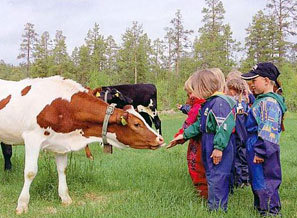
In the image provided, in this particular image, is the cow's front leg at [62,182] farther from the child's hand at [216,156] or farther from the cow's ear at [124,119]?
the child's hand at [216,156]

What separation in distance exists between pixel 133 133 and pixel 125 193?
102cm

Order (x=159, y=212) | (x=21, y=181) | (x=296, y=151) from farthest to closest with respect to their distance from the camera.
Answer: (x=296, y=151)
(x=21, y=181)
(x=159, y=212)

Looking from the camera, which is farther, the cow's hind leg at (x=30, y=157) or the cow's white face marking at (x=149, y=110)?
the cow's white face marking at (x=149, y=110)

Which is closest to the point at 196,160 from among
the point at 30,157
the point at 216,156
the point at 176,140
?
the point at 176,140

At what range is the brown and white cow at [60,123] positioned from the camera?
4570 mm

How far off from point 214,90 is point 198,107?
48 centimetres

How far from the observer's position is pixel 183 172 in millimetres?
6211

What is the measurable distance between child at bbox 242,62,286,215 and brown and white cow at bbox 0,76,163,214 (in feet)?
3.86

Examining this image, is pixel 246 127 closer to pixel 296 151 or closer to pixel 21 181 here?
pixel 21 181

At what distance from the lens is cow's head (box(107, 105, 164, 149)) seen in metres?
4.50

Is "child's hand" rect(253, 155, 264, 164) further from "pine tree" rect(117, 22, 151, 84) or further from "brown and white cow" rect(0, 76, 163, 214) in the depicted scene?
"pine tree" rect(117, 22, 151, 84)

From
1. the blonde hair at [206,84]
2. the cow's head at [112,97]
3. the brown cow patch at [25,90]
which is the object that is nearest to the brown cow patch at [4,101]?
the brown cow patch at [25,90]

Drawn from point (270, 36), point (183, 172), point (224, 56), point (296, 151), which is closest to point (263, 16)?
point (270, 36)

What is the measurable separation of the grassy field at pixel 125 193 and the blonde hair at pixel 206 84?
4.50 feet
